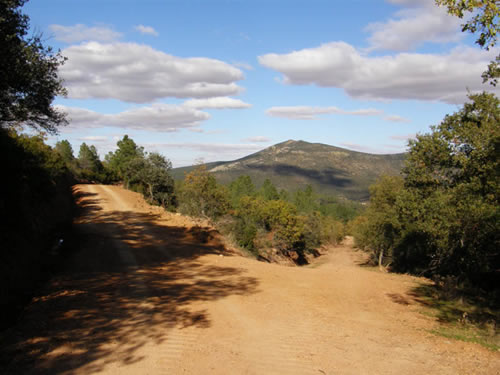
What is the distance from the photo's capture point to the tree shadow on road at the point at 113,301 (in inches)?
236

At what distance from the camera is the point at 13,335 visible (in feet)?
21.8

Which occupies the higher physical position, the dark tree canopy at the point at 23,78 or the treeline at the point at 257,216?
the dark tree canopy at the point at 23,78

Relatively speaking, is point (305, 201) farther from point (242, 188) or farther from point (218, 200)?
point (218, 200)

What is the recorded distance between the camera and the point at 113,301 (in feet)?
29.1

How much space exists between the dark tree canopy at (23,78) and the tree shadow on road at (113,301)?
5072 mm

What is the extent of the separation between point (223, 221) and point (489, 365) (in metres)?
24.2

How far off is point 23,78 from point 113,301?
697cm

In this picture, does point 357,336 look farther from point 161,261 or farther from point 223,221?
point 223,221

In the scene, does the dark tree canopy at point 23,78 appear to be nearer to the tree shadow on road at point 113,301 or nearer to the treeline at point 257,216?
the tree shadow on road at point 113,301

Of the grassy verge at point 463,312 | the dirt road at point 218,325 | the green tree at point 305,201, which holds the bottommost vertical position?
the green tree at point 305,201

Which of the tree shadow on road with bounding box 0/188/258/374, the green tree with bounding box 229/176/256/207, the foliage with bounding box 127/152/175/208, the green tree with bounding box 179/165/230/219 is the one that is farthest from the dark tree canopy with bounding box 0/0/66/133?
the green tree with bounding box 229/176/256/207

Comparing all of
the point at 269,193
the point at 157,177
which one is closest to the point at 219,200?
the point at 157,177

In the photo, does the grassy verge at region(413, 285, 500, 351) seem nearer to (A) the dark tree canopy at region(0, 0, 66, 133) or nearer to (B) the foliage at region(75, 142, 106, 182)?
(A) the dark tree canopy at region(0, 0, 66, 133)

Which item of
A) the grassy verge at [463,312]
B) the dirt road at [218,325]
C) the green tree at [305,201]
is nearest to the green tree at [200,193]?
the dirt road at [218,325]
